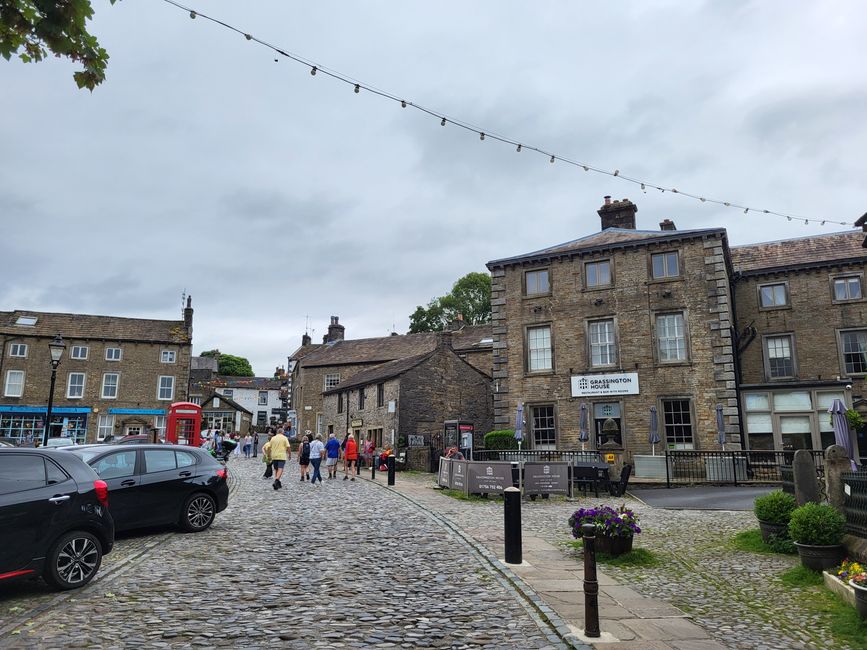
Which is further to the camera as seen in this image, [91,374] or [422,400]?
[91,374]

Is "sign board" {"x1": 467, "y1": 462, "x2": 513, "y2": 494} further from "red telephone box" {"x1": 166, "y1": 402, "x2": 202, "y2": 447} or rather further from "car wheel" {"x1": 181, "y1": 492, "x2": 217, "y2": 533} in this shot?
"red telephone box" {"x1": 166, "y1": 402, "x2": 202, "y2": 447}

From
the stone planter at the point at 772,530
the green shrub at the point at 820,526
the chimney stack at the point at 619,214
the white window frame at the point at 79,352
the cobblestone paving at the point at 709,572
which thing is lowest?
the cobblestone paving at the point at 709,572

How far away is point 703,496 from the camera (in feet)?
60.3

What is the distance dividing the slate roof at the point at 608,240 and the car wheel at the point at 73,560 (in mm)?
23288

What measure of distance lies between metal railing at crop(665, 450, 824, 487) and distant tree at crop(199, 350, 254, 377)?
82.0 m

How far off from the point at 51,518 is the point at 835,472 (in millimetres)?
10075

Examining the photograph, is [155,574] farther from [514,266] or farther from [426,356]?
[426,356]

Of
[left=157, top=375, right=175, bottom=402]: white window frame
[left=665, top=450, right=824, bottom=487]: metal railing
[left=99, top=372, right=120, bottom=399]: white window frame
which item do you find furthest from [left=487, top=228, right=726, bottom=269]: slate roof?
[left=99, top=372, right=120, bottom=399]: white window frame

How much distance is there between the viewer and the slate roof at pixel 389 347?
4712 centimetres

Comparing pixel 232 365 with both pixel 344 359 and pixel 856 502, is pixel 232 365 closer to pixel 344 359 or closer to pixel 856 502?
pixel 344 359

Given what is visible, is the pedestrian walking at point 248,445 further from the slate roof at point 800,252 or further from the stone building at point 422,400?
the slate roof at point 800,252

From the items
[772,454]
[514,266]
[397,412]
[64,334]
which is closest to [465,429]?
[397,412]

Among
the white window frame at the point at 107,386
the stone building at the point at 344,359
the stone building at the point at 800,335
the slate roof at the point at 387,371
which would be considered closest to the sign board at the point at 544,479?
the stone building at the point at 800,335

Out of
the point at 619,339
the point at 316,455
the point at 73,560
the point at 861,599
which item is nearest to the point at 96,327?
the point at 316,455
